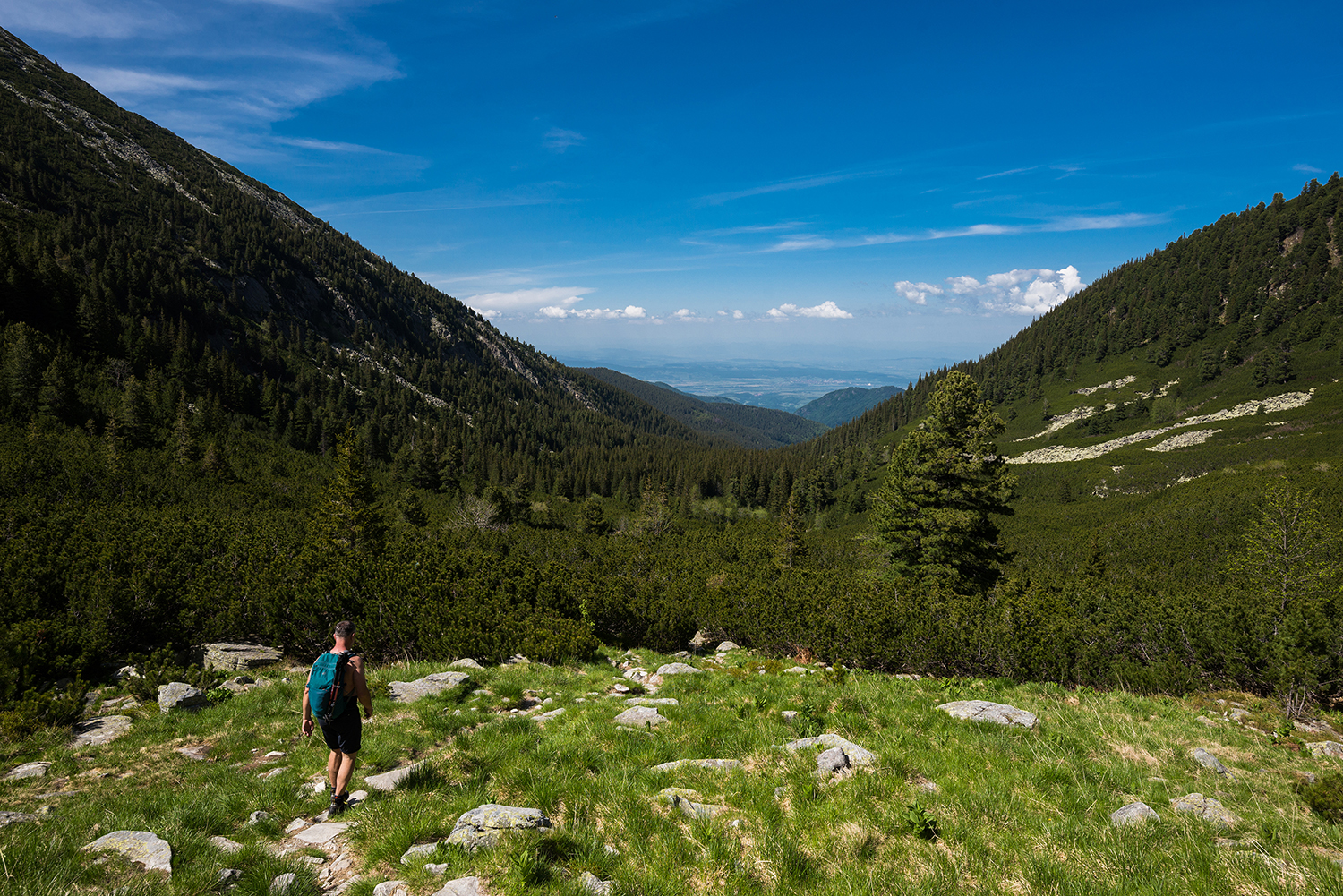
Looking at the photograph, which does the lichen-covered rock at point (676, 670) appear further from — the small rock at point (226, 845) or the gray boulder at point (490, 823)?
the small rock at point (226, 845)

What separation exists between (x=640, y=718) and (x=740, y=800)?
3.31m

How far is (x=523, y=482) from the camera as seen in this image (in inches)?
4080

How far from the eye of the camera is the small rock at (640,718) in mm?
8945

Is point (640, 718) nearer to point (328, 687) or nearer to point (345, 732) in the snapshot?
point (345, 732)

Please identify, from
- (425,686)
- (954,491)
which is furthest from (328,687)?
(954,491)

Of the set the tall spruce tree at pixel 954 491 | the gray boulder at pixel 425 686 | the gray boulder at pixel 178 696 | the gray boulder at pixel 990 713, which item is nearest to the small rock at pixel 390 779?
the gray boulder at pixel 425 686

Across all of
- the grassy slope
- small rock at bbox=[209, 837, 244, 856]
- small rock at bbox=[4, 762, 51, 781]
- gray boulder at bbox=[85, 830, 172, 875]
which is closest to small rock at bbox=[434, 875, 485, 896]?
the grassy slope

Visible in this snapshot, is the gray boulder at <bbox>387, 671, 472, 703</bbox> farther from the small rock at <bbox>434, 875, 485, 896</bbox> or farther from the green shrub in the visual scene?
the green shrub

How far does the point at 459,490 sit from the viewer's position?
9550 cm

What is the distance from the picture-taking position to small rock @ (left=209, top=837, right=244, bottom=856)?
514 cm

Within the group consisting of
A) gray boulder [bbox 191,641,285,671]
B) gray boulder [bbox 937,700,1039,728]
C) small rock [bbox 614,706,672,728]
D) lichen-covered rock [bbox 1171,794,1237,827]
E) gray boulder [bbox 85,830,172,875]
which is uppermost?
gray boulder [bbox 85,830,172,875]

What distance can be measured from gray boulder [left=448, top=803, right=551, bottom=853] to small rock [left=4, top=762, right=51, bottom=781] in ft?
23.1

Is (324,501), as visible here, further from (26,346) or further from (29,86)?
(29,86)

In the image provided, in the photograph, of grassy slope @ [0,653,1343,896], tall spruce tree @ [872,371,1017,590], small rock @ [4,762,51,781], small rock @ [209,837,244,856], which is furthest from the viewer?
tall spruce tree @ [872,371,1017,590]
